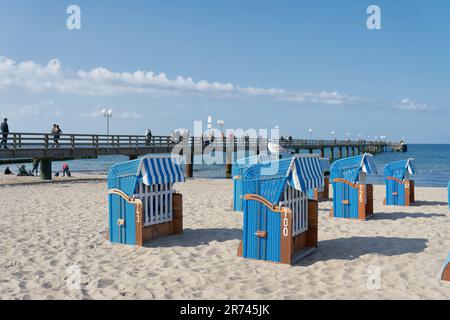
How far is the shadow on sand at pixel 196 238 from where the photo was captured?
738cm

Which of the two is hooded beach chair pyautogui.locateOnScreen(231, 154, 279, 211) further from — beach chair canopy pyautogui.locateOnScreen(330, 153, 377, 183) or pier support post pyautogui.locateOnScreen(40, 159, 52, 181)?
pier support post pyautogui.locateOnScreen(40, 159, 52, 181)

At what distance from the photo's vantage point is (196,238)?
25.7ft

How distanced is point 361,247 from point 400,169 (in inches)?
264

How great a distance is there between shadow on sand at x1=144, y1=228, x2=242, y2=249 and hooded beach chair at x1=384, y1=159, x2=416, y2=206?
6333mm

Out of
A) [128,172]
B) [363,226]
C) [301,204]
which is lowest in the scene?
[363,226]

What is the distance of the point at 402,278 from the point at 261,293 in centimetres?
196

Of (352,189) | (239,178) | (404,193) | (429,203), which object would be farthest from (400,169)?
(239,178)

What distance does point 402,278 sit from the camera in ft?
18.1

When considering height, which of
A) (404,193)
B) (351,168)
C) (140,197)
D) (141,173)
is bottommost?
(404,193)

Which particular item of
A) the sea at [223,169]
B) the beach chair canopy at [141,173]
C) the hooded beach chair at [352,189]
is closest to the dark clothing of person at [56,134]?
the sea at [223,169]

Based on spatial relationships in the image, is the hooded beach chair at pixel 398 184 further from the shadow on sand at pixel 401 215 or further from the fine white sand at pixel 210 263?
the fine white sand at pixel 210 263

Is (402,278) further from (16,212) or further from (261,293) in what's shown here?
(16,212)

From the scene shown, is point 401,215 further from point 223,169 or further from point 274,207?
point 223,169
